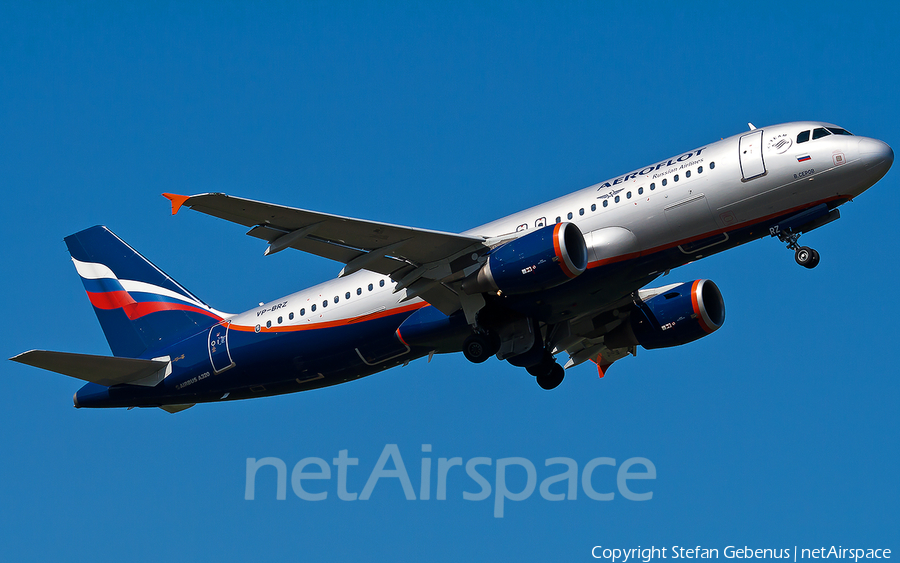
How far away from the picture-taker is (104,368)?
31.8 m

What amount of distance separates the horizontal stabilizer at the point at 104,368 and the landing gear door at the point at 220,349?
1.86 meters

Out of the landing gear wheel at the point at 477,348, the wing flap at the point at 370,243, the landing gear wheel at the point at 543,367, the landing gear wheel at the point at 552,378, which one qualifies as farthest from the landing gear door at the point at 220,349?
the landing gear wheel at the point at 552,378

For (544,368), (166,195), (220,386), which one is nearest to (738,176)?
(544,368)

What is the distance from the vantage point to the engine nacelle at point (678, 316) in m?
31.8

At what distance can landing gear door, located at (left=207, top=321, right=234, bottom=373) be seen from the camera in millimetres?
31656

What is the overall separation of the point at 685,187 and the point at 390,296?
30.9ft

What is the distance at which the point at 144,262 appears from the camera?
3556cm

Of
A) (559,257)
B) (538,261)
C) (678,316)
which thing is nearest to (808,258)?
(678,316)

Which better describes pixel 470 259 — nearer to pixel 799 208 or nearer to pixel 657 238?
pixel 657 238

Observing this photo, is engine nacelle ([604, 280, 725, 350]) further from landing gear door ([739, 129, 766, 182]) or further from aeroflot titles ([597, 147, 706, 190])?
landing gear door ([739, 129, 766, 182])

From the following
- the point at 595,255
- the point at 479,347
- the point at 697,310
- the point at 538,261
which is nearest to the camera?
the point at 538,261

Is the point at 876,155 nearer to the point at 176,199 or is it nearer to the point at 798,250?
the point at 798,250

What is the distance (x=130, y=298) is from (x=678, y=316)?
19393 millimetres

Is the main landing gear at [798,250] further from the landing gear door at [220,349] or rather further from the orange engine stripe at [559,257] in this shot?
the landing gear door at [220,349]
